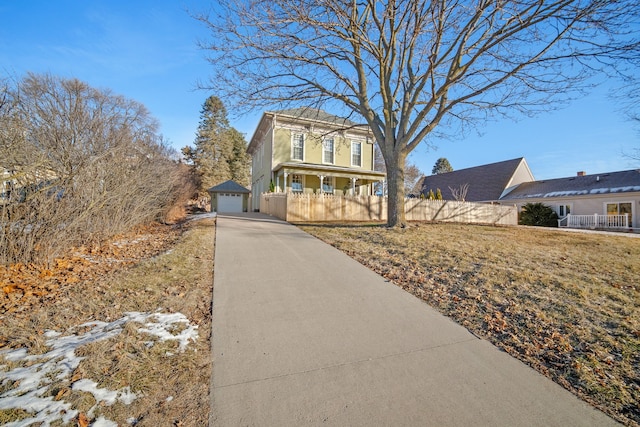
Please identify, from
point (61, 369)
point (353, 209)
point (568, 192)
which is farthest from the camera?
point (568, 192)

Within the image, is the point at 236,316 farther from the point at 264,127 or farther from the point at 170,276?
the point at 264,127

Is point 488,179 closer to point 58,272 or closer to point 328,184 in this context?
point 328,184

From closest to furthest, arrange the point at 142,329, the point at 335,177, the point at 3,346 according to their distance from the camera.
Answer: the point at 3,346
the point at 142,329
the point at 335,177

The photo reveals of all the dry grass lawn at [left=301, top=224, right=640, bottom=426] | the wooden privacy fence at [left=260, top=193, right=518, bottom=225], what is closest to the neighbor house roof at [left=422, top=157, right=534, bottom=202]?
the wooden privacy fence at [left=260, top=193, right=518, bottom=225]

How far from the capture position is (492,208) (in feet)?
69.3

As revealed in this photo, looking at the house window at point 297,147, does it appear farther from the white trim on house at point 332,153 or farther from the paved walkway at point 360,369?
the paved walkway at point 360,369

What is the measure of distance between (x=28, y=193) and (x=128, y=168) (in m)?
4.11

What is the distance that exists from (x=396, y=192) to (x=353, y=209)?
5.22 metres

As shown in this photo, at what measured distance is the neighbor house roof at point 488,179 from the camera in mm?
28391

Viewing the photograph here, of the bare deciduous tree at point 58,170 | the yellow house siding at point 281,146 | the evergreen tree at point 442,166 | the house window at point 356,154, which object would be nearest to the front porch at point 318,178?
the yellow house siding at point 281,146

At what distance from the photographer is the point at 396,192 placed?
10.3 m

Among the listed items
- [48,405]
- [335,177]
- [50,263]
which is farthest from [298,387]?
[335,177]

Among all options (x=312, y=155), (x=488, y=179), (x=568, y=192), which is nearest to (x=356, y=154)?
(x=312, y=155)

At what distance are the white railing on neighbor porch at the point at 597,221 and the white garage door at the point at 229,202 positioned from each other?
1094 inches
